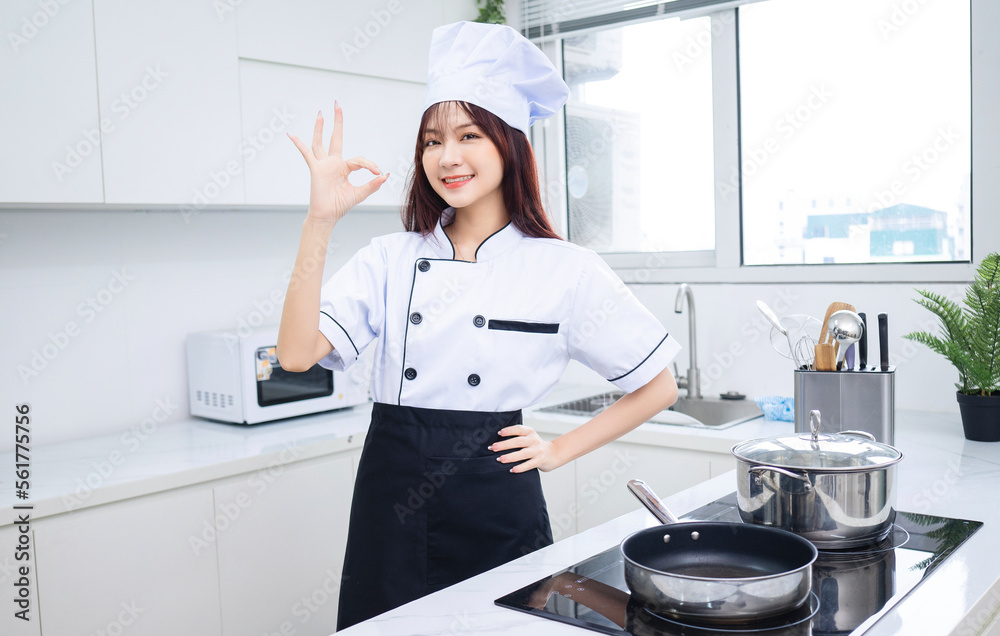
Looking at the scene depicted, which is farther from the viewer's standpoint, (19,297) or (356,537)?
(19,297)

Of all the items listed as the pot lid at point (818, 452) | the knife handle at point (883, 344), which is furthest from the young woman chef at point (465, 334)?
the knife handle at point (883, 344)

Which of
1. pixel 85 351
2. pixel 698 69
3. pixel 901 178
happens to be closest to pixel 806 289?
pixel 901 178

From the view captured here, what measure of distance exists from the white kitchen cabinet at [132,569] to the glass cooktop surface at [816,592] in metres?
1.19

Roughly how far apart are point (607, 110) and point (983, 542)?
84.1 inches

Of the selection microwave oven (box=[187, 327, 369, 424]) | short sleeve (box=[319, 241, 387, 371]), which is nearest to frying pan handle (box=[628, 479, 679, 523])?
short sleeve (box=[319, 241, 387, 371])

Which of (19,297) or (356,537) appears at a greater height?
(19,297)

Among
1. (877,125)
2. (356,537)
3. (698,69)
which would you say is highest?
(698,69)

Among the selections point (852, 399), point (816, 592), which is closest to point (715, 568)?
point (816, 592)

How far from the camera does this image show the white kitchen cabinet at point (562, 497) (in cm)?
238

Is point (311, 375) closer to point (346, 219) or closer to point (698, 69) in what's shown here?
point (346, 219)

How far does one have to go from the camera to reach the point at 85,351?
2.28 metres

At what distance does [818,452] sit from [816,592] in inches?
8.2

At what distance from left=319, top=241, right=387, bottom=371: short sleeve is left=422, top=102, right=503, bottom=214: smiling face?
167 millimetres

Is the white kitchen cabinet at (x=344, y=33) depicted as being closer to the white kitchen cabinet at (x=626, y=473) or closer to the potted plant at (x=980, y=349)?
the white kitchen cabinet at (x=626, y=473)
